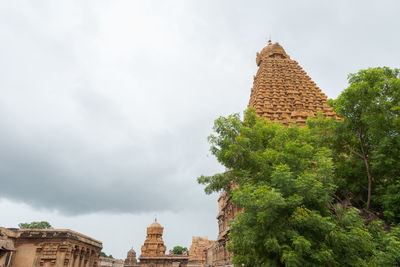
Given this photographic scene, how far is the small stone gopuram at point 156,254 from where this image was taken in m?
51.0

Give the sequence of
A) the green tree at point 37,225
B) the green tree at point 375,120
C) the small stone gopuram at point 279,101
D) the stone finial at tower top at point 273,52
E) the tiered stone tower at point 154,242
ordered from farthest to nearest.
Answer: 1. the green tree at point 37,225
2. the tiered stone tower at point 154,242
3. the stone finial at tower top at point 273,52
4. the small stone gopuram at point 279,101
5. the green tree at point 375,120

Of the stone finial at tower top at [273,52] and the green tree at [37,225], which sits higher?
the stone finial at tower top at [273,52]

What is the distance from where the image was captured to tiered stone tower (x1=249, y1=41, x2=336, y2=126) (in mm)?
27266

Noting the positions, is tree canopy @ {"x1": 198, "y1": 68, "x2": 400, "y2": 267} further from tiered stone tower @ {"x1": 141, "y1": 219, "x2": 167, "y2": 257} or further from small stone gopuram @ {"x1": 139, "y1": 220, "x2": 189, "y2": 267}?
tiered stone tower @ {"x1": 141, "y1": 219, "x2": 167, "y2": 257}

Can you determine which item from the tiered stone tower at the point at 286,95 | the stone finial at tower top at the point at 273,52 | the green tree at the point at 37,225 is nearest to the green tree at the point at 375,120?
the tiered stone tower at the point at 286,95

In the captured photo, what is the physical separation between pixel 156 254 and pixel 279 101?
43078 mm

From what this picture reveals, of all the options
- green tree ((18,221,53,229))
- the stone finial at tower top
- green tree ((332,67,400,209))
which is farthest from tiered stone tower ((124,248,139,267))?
green tree ((332,67,400,209))

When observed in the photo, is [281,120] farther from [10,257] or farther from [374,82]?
[10,257]

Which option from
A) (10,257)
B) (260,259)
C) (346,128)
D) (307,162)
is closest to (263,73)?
(346,128)

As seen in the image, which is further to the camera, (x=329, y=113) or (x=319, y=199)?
(x=329, y=113)

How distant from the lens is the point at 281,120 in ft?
87.7

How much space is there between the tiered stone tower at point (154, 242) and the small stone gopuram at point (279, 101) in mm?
27517

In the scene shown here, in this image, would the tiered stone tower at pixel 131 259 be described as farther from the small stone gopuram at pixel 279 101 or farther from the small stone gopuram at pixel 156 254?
the small stone gopuram at pixel 279 101

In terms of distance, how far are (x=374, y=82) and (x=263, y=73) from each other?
24.6 meters
